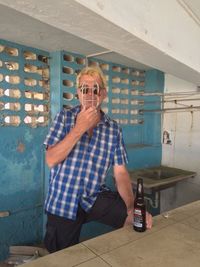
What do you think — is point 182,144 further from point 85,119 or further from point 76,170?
point 85,119

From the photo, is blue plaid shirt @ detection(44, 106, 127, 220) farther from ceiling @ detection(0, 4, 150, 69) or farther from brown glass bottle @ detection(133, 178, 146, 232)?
ceiling @ detection(0, 4, 150, 69)

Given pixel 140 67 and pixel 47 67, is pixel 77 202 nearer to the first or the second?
pixel 47 67

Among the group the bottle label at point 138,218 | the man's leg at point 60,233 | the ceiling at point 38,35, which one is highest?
the ceiling at point 38,35

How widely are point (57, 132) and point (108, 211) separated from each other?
44cm

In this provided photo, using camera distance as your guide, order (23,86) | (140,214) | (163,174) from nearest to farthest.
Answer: (140,214) < (23,86) < (163,174)

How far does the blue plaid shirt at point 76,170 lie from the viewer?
3.67ft

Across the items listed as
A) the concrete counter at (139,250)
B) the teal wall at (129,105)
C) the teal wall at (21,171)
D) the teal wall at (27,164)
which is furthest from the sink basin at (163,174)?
the concrete counter at (139,250)

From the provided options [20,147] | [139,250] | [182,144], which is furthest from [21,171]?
[182,144]

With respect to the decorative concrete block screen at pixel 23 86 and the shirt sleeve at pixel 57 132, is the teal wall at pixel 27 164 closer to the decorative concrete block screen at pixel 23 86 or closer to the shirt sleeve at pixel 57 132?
the decorative concrete block screen at pixel 23 86

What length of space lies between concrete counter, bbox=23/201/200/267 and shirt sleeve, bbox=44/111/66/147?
0.43 m

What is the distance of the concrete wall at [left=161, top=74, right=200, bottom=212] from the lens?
2.49 metres

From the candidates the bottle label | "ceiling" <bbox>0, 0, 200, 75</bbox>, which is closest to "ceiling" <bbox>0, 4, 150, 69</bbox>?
"ceiling" <bbox>0, 0, 200, 75</bbox>

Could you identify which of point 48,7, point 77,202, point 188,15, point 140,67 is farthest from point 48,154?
point 140,67

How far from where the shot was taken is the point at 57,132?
1110 millimetres
